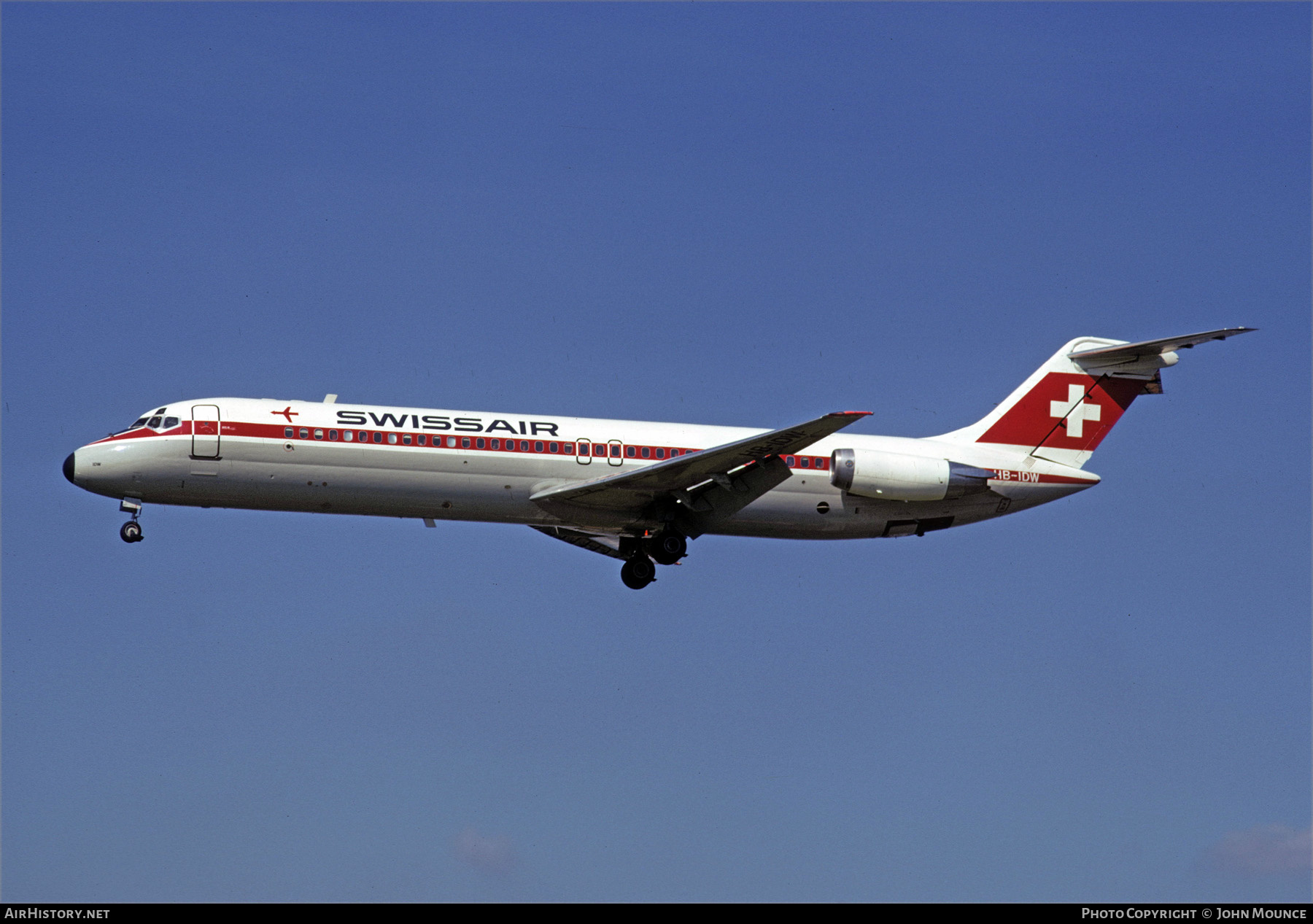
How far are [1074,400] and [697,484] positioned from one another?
416 inches

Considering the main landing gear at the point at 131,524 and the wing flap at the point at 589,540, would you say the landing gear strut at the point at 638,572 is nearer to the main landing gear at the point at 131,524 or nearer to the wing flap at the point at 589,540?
the wing flap at the point at 589,540

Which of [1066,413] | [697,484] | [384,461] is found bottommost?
[697,484]

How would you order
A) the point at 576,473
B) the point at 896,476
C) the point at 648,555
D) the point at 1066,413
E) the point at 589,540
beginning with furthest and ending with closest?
the point at 589,540
the point at 1066,413
the point at 648,555
the point at 896,476
the point at 576,473

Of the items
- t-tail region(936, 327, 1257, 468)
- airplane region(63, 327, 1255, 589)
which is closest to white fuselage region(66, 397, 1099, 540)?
airplane region(63, 327, 1255, 589)

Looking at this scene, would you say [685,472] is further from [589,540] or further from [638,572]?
[589,540]

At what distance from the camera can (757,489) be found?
110 ft

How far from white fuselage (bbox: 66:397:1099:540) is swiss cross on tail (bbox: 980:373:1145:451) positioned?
525cm

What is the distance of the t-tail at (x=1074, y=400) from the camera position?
122 feet

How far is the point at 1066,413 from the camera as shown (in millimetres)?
37594

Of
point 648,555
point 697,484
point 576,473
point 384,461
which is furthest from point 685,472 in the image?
point 384,461

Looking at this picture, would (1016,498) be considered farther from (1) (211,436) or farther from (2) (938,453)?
(1) (211,436)

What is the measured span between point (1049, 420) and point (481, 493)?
14.2 m
